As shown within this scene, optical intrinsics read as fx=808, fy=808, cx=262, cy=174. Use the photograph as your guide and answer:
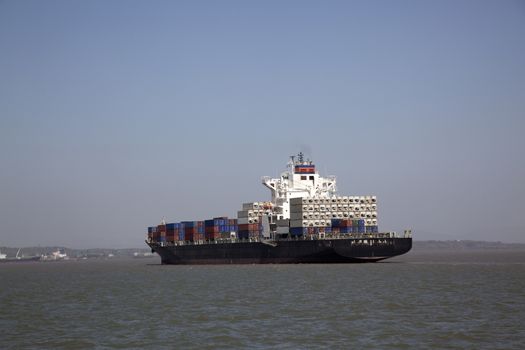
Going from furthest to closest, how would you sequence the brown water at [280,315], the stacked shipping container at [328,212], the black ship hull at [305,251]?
the stacked shipping container at [328,212] → the black ship hull at [305,251] → the brown water at [280,315]

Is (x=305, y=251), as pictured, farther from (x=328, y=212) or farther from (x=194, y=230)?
(x=194, y=230)

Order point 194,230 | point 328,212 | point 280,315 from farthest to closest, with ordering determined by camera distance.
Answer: point 194,230
point 328,212
point 280,315

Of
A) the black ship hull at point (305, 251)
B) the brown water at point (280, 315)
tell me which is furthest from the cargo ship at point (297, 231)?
the brown water at point (280, 315)

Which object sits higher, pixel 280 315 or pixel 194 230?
pixel 194 230

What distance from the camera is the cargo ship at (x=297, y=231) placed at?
89.9m

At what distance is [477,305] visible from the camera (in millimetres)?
43969

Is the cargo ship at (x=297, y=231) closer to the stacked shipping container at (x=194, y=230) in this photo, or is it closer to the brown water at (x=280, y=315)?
the stacked shipping container at (x=194, y=230)

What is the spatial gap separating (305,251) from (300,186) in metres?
14.8

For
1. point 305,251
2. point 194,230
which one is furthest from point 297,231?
point 194,230

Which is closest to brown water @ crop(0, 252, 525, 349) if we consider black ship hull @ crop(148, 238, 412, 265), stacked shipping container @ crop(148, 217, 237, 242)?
black ship hull @ crop(148, 238, 412, 265)

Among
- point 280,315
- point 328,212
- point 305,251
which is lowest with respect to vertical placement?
point 280,315

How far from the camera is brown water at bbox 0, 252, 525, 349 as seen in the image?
33.6 meters

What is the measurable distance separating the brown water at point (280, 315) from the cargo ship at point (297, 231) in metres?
24.0

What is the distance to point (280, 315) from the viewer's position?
1634 inches
